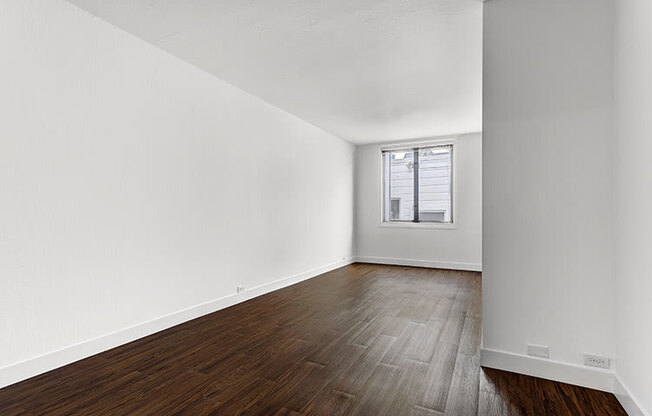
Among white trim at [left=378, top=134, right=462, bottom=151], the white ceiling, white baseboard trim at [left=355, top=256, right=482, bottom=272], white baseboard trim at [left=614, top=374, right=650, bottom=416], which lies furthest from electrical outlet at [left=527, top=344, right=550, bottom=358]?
white trim at [left=378, top=134, right=462, bottom=151]

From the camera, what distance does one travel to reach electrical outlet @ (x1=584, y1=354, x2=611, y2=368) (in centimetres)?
199

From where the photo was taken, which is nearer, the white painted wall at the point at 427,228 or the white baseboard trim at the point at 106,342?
the white baseboard trim at the point at 106,342

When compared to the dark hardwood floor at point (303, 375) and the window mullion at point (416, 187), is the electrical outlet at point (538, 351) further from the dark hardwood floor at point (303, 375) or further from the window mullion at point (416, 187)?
the window mullion at point (416, 187)

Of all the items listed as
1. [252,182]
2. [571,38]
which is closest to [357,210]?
[252,182]

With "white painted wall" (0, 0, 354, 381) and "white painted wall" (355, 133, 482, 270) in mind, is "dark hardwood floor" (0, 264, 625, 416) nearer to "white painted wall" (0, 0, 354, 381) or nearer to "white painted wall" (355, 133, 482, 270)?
"white painted wall" (0, 0, 354, 381)

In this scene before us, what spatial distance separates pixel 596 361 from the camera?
6.60ft

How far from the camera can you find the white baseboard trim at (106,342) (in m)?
2.11

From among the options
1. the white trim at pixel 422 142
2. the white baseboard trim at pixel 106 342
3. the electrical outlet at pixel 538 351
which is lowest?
the white baseboard trim at pixel 106 342

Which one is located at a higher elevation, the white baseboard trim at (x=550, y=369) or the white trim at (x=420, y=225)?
the white trim at (x=420, y=225)

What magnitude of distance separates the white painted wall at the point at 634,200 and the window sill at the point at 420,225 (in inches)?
180

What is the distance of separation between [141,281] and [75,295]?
20.2 inches

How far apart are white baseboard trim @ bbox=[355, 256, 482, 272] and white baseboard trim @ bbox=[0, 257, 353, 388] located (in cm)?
338

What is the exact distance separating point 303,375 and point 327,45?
8.70 feet

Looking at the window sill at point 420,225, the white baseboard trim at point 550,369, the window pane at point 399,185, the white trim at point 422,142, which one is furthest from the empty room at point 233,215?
Result: the window pane at point 399,185
